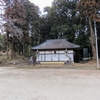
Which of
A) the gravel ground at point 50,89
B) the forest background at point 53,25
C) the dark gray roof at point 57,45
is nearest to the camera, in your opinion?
the gravel ground at point 50,89

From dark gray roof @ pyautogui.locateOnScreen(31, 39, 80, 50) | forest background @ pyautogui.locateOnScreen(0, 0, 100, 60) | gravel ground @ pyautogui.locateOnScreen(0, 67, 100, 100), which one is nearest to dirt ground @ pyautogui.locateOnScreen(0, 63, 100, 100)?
gravel ground @ pyautogui.locateOnScreen(0, 67, 100, 100)

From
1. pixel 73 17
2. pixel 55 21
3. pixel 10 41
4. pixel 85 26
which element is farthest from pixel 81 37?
pixel 10 41

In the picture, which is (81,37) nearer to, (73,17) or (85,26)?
(85,26)

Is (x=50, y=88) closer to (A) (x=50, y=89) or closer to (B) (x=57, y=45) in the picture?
(A) (x=50, y=89)

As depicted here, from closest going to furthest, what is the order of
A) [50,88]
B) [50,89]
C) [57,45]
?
[50,89]
[50,88]
[57,45]

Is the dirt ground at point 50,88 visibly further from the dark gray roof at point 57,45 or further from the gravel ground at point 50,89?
the dark gray roof at point 57,45

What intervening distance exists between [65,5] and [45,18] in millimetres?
5714

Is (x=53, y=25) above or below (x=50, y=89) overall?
above

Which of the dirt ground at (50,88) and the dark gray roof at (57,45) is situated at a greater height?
the dark gray roof at (57,45)

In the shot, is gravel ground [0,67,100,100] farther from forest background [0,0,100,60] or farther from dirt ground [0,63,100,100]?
forest background [0,0,100,60]

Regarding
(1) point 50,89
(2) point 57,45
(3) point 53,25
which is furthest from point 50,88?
(3) point 53,25

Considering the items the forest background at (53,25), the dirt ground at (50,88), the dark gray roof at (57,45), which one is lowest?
the dirt ground at (50,88)

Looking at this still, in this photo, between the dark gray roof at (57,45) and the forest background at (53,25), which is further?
the forest background at (53,25)

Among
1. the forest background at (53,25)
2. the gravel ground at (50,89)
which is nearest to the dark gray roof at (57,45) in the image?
the forest background at (53,25)
